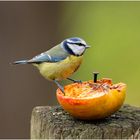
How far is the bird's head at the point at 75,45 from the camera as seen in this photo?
2859mm

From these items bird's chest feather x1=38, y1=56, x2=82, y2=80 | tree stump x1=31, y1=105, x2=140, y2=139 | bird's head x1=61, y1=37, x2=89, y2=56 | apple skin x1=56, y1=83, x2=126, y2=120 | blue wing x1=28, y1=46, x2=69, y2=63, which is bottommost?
tree stump x1=31, y1=105, x2=140, y2=139

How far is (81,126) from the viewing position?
8.23ft

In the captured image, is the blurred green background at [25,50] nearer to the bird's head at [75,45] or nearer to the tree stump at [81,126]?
the bird's head at [75,45]

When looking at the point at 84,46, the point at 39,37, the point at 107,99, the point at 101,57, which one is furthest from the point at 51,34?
the point at 107,99

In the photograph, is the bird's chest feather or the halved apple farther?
the bird's chest feather

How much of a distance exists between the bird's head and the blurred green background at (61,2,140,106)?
3367 millimetres

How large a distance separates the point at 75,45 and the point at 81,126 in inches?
21.4

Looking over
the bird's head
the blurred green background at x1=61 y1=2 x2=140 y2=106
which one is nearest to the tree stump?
the bird's head

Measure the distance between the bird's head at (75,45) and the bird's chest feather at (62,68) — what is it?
0.03 m

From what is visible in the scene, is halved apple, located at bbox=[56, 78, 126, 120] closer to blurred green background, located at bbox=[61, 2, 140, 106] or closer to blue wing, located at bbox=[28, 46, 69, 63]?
blue wing, located at bbox=[28, 46, 69, 63]

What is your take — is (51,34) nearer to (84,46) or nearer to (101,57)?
(101,57)

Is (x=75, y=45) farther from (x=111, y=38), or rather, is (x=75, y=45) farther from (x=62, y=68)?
(x=111, y=38)

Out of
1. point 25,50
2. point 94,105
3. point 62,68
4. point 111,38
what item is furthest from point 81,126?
point 111,38

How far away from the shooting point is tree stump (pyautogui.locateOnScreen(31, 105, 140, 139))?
2430 mm
